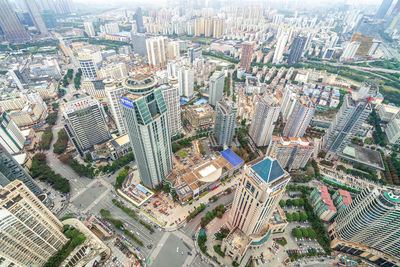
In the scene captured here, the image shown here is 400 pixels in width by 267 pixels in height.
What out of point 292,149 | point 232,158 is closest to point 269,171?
point 292,149

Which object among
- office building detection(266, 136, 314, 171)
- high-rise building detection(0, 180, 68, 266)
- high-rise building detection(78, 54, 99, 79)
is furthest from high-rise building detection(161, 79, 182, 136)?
high-rise building detection(78, 54, 99, 79)

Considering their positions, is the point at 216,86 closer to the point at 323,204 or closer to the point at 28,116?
the point at 323,204

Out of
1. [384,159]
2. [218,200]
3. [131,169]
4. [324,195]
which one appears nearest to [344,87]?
[384,159]

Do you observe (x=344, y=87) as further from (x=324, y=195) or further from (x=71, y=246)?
(x=71, y=246)

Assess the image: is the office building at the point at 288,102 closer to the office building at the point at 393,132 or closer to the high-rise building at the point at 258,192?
the office building at the point at 393,132

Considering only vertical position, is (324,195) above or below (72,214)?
above

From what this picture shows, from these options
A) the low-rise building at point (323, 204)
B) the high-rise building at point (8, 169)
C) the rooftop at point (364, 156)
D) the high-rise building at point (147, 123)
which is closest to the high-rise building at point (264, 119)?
the low-rise building at point (323, 204)
